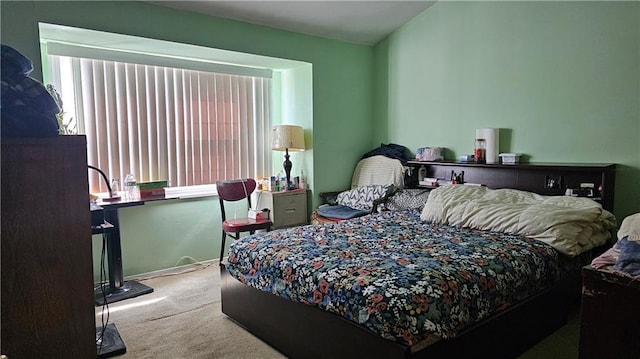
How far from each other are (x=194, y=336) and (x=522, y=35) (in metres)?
3.56

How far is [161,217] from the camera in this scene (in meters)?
3.95

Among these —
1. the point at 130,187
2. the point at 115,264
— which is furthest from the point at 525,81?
the point at 115,264

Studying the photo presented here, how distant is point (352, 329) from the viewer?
1.88 metres

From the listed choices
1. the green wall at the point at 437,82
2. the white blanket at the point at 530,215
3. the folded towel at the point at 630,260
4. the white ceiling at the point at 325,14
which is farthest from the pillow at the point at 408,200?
the folded towel at the point at 630,260

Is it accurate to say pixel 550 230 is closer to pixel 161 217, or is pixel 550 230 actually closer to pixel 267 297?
pixel 267 297

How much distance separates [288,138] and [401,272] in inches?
100

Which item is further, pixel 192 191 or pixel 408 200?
pixel 192 191

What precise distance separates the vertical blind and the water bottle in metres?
0.16

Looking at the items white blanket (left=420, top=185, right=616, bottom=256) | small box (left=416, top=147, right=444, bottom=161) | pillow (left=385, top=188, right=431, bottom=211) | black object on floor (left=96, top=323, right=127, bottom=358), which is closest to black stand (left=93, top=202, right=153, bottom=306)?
black object on floor (left=96, top=323, right=127, bottom=358)

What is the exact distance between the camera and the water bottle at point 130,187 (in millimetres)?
3511

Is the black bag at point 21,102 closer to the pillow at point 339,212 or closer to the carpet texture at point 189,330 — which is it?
the carpet texture at point 189,330

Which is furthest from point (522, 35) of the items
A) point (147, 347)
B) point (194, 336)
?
point (147, 347)

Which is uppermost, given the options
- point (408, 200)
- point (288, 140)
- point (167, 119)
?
point (167, 119)

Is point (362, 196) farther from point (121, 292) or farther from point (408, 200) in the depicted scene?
point (121, 292)
